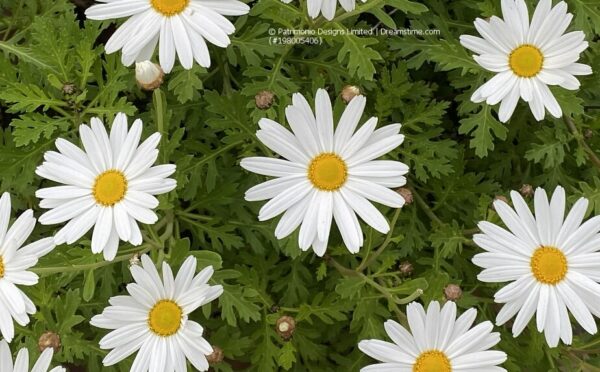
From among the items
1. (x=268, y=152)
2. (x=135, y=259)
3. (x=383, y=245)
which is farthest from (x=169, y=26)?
(x=383, y=245)

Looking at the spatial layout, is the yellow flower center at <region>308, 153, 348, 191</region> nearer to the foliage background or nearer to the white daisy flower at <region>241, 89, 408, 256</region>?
the white daisy flower at <region>241, 89, 408, 256</region>

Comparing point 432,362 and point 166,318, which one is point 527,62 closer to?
point 432,362

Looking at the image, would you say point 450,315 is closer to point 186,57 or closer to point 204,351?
point 204,351

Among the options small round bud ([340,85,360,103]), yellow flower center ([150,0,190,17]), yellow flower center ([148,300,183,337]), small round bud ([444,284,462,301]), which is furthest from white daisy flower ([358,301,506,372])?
yellow flower center ([150,0,190,17])

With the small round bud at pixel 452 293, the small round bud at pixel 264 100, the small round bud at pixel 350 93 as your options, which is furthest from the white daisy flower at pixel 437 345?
the small round bud at pixel 264 100

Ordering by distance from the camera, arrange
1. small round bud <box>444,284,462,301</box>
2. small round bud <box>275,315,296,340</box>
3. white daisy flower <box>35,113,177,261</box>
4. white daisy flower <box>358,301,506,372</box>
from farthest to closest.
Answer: small round bud <box>275,315,296,340</box>, small round bud <box>444,284,462,301</box>, white daisy flower <box>358,301,506,372</box>, white daisy flower <box>35,113,177,261</box>

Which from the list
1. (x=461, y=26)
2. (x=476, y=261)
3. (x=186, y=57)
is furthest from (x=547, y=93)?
(x=186, y=57)
